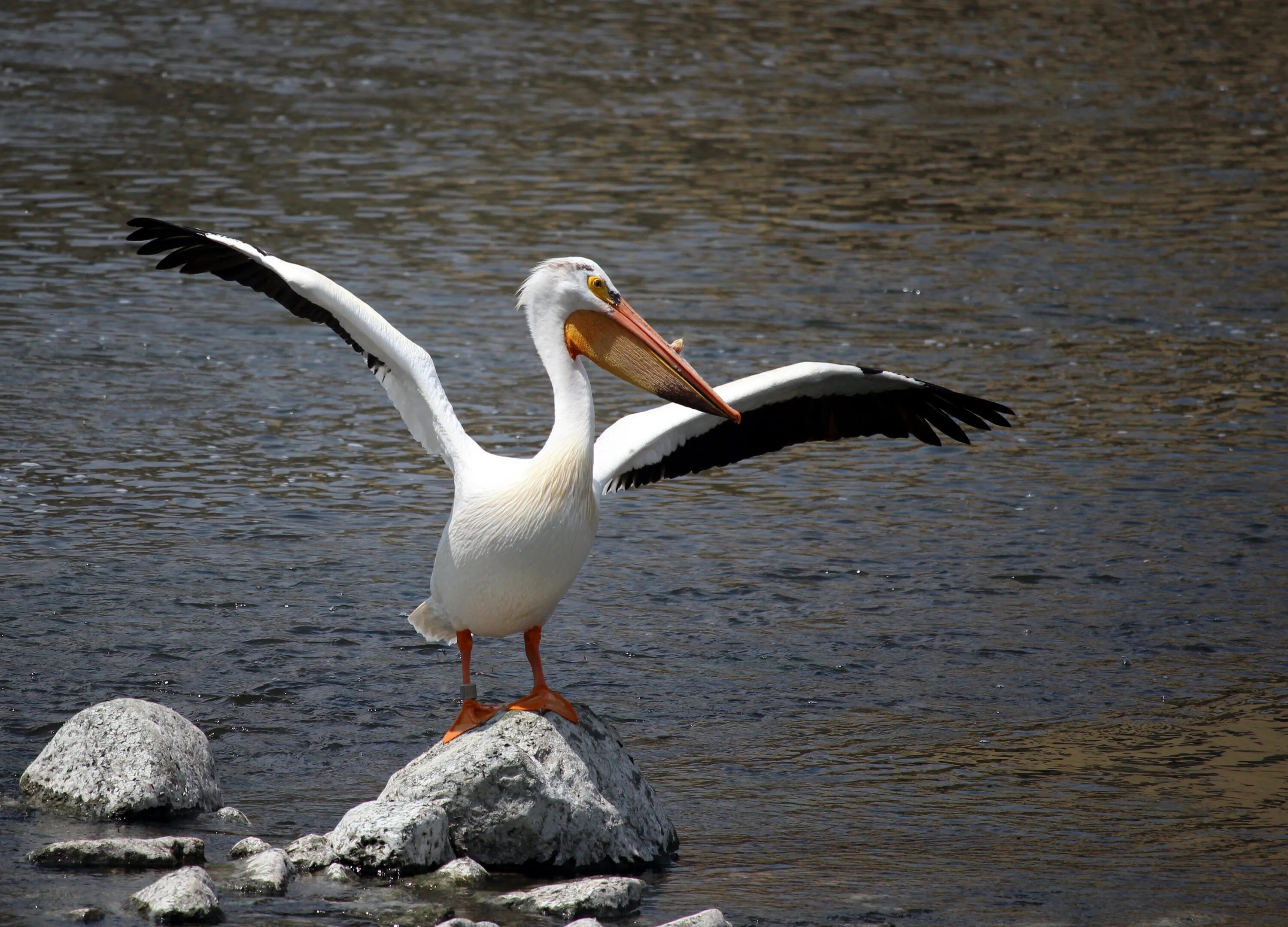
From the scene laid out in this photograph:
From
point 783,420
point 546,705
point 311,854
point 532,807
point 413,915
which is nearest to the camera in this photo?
point 413,915

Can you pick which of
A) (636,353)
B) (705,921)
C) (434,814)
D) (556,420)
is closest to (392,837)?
(434,814)

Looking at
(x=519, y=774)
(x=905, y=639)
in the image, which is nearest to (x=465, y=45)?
(x=905, y=639)

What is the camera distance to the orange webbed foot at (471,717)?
18.2ft

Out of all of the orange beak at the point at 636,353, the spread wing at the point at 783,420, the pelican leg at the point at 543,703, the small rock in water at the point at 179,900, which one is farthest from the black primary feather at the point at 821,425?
the small rock in water at the point at 179,900

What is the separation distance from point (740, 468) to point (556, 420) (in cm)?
428

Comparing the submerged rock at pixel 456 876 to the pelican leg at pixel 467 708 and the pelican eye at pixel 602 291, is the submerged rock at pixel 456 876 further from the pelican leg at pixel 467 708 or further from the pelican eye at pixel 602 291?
the pelican eye at pixel 602 291

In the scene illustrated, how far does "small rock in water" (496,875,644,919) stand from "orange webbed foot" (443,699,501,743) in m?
0.73

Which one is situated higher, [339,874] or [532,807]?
[532,807]

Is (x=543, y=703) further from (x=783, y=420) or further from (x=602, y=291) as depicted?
(x=783, y=420)

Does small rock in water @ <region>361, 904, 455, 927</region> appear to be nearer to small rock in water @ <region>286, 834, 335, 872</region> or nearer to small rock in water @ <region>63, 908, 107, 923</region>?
small rock in water @ <region>286, 834, 335, 872</region>

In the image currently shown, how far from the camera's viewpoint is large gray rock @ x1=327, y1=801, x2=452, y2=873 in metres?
5.05

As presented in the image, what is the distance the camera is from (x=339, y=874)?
5.01 metres

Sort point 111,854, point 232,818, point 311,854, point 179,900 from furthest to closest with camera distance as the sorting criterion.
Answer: point 232,818, point 311,854, point 111,854, point 179,900

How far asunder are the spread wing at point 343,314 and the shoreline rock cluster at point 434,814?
104 cm
